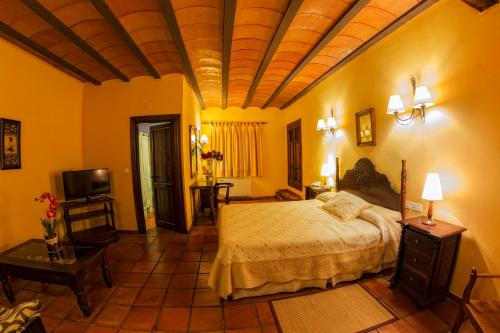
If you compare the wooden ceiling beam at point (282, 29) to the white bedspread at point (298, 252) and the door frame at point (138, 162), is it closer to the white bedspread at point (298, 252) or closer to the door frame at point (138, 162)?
the door frame at point (138, 162)

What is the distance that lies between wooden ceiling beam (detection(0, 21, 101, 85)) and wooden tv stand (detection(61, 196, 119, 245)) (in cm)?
189

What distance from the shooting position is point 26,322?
1.22 meters

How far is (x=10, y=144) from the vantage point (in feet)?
7.55

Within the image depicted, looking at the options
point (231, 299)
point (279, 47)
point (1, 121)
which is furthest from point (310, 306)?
point (1, 121)

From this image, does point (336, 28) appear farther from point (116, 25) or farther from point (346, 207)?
point (116, 25)

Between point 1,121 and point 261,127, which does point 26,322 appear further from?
point 261,127

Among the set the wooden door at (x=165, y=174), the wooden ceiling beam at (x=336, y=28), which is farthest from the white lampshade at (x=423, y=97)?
the wooden door at (x=165, y=174)

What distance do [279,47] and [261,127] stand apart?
11.1 ft

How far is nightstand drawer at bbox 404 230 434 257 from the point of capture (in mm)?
1670

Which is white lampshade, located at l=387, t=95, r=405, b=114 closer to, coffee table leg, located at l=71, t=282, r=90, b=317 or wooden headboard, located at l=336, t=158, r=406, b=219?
wooden headboard, located at l=336, t=158, r=406, b=219

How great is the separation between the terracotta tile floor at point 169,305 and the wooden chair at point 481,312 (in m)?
0.42

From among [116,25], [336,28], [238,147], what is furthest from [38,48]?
[238,147]

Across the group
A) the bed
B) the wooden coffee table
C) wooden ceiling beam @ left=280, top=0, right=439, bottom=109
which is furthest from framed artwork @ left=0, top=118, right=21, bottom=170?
wooden ceiling beam @ left=280, top=0, right=439, bottom=109

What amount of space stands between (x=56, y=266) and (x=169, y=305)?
1.03 m
